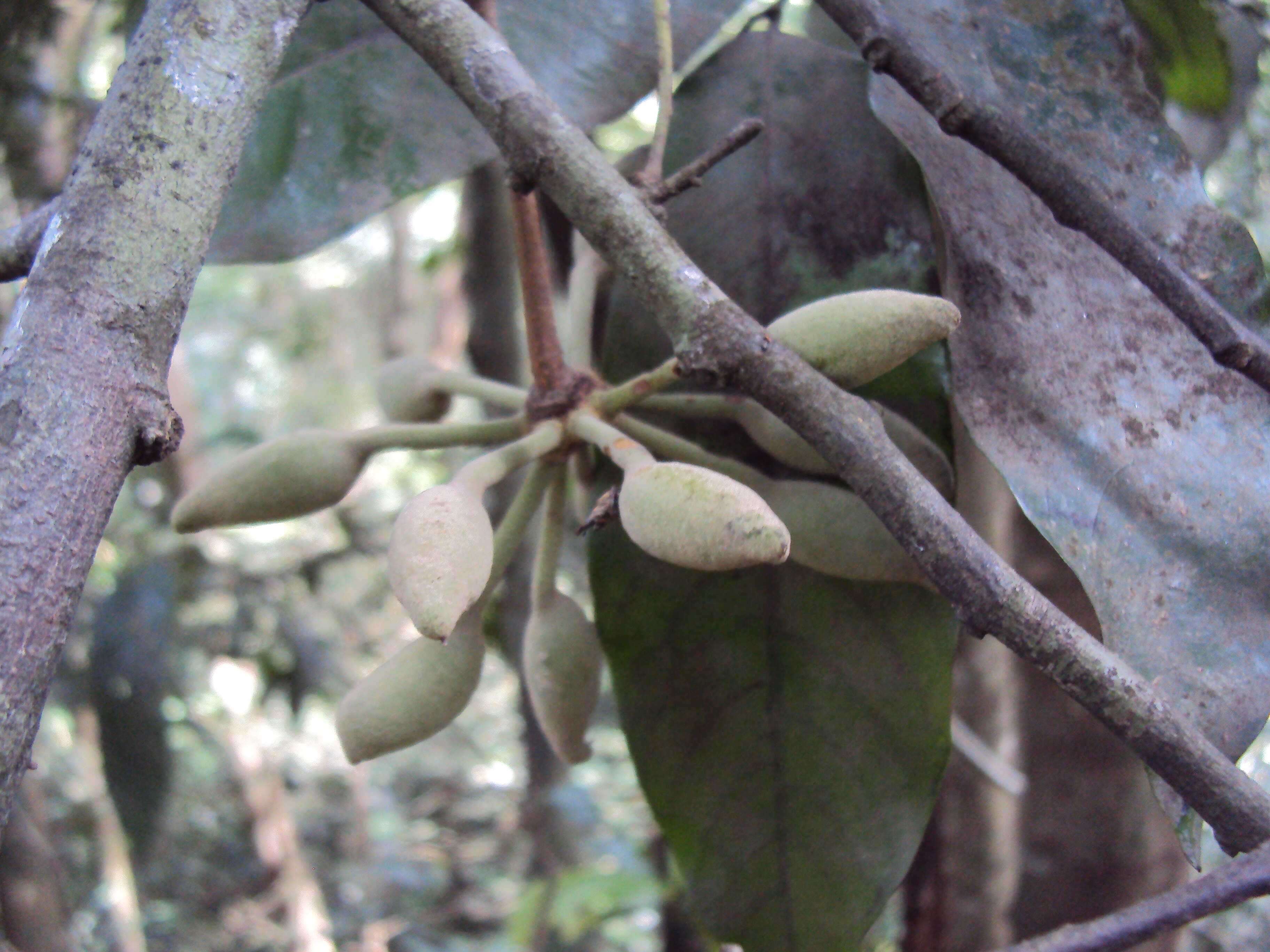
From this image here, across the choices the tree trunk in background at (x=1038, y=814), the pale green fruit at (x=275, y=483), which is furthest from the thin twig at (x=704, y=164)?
the tree trunk in background at (x=1038, y=814)

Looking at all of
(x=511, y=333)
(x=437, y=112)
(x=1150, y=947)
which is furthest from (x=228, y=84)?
(x=1150, y=947)

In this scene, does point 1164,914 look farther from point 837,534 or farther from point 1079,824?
point 1079,824

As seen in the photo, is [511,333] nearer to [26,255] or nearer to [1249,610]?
[26,255]

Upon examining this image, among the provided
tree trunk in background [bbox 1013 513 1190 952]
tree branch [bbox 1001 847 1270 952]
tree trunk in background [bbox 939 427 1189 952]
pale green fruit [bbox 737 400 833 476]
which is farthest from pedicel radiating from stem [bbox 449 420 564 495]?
tree trunk in background [bbox 1013 513 1190 952]

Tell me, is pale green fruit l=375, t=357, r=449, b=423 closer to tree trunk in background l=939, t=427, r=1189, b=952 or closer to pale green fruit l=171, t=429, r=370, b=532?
pale green fruit l=171, t=429, r=370, b=532

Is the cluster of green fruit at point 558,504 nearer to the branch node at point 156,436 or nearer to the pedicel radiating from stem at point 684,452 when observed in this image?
the pedicel radiating from stem at point 684,452

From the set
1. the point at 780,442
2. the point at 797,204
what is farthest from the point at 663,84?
the point at 780,442
